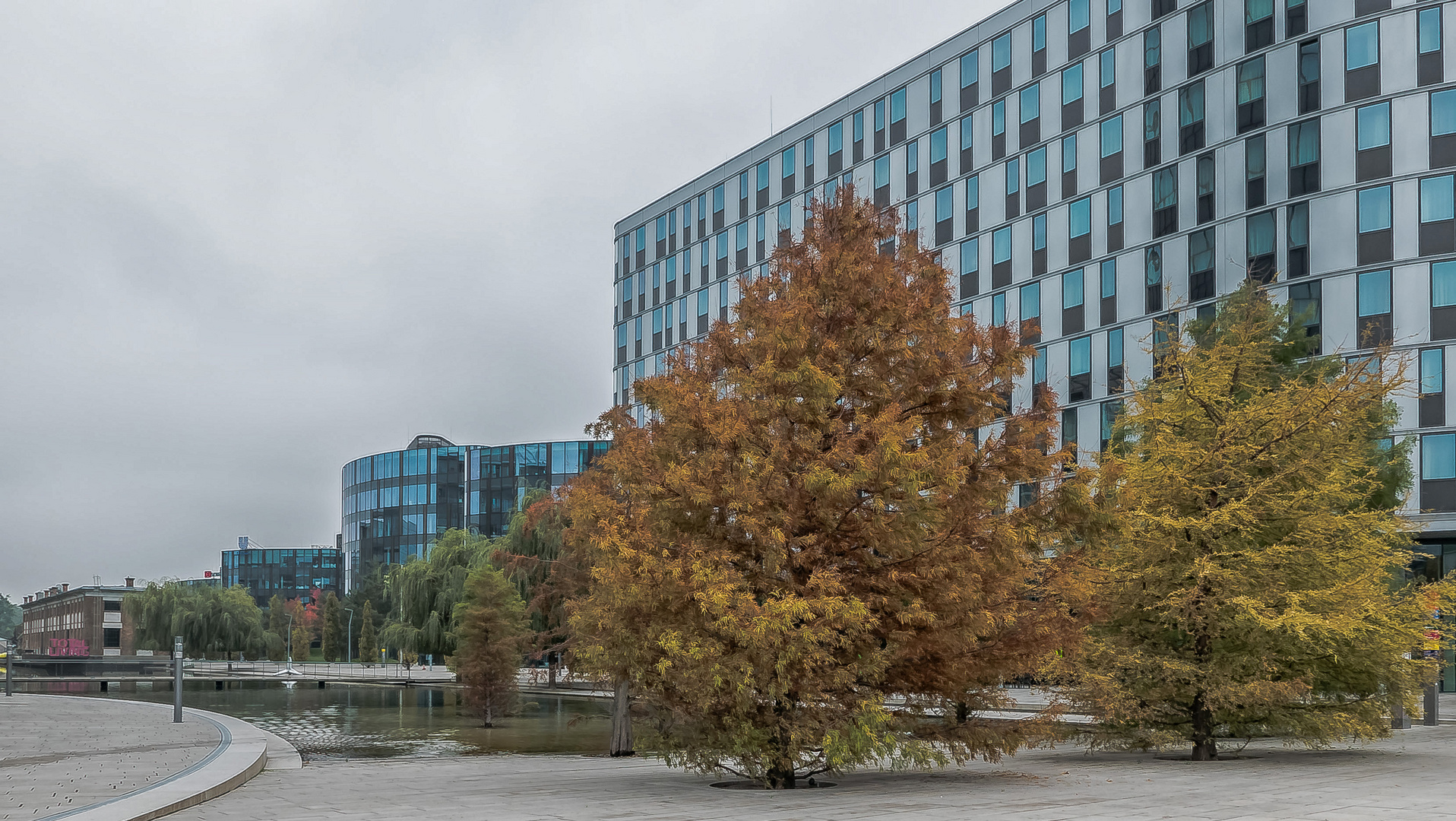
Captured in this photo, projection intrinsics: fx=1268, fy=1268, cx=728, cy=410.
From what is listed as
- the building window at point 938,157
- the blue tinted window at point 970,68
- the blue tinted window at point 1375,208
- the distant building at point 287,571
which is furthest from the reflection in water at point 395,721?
the distant building at point 287,571

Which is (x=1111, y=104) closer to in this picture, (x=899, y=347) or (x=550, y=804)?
(x=899, y=347)

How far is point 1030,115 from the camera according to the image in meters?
54.6

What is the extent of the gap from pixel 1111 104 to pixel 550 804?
4487 cm

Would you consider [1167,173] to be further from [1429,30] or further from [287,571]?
[287,571]

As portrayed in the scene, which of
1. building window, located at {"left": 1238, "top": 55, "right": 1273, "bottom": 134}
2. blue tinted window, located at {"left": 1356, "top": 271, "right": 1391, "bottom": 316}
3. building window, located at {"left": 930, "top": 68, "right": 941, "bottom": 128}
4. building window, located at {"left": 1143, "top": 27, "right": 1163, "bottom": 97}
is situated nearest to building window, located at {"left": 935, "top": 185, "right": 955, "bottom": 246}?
building window, located at {"left": 930, "top": 68, "right": 941, "bottom": 128}

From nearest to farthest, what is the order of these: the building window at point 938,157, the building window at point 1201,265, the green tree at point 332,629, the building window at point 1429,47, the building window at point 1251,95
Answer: the building window at point 1429,47 < the building window at point 1251,95 < the building window at point 1201,265 < the building window at point 938,157 < the green tree at point 332,629

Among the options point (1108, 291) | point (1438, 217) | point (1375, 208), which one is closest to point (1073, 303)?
point (1108, 291)

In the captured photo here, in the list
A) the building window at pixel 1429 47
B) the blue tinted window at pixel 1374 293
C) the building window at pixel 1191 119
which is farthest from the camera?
the building window at pixel 1191 119

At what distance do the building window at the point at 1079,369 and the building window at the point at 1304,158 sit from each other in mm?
10221

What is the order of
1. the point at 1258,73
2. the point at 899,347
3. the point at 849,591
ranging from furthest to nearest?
1. the point at 1258,73
2. the point at 899,347
3. the point at 849,591

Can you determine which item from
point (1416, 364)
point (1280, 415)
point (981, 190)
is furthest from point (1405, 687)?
point (981, 190)

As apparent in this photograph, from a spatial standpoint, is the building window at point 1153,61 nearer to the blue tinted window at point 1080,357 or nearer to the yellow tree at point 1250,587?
the blue tinted window at point 1080,357

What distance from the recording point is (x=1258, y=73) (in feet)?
149

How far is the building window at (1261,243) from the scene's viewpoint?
4450 cm
